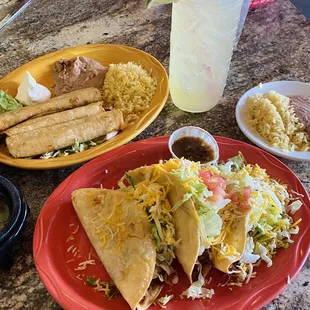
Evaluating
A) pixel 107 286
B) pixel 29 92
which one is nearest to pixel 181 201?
pixel 107 286

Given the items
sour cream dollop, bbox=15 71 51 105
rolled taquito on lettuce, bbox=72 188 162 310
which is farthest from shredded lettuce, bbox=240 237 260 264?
sour cream dollop, bbox=15 71 51 105

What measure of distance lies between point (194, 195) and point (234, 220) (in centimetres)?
12

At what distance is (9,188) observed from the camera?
1.15 m

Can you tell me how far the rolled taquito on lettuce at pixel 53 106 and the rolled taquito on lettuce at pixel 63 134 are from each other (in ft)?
0.31

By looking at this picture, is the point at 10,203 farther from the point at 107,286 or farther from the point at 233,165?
the point at 233,165

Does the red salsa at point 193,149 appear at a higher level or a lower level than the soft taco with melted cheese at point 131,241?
lower

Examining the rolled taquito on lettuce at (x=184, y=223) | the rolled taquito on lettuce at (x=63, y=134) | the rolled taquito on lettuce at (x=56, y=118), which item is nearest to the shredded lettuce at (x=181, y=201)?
the rolled taquito on lettuce at (x=184, y=223)

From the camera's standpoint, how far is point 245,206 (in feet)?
3.49

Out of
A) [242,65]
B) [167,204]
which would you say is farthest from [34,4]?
[167,204]

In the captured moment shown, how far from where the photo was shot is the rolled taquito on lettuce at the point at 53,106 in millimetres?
1484

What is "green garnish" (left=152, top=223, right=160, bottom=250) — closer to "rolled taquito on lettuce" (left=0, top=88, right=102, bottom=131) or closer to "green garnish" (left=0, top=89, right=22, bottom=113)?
"rolled taquito on lettuce" (left=0, top=88, right=102, bottom=131)

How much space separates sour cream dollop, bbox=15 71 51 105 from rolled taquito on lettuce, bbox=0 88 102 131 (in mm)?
49

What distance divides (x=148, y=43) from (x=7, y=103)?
0.70 metres

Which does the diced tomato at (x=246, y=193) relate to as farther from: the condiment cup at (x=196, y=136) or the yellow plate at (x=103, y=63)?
the yellow plate at (x=103, y=63)
